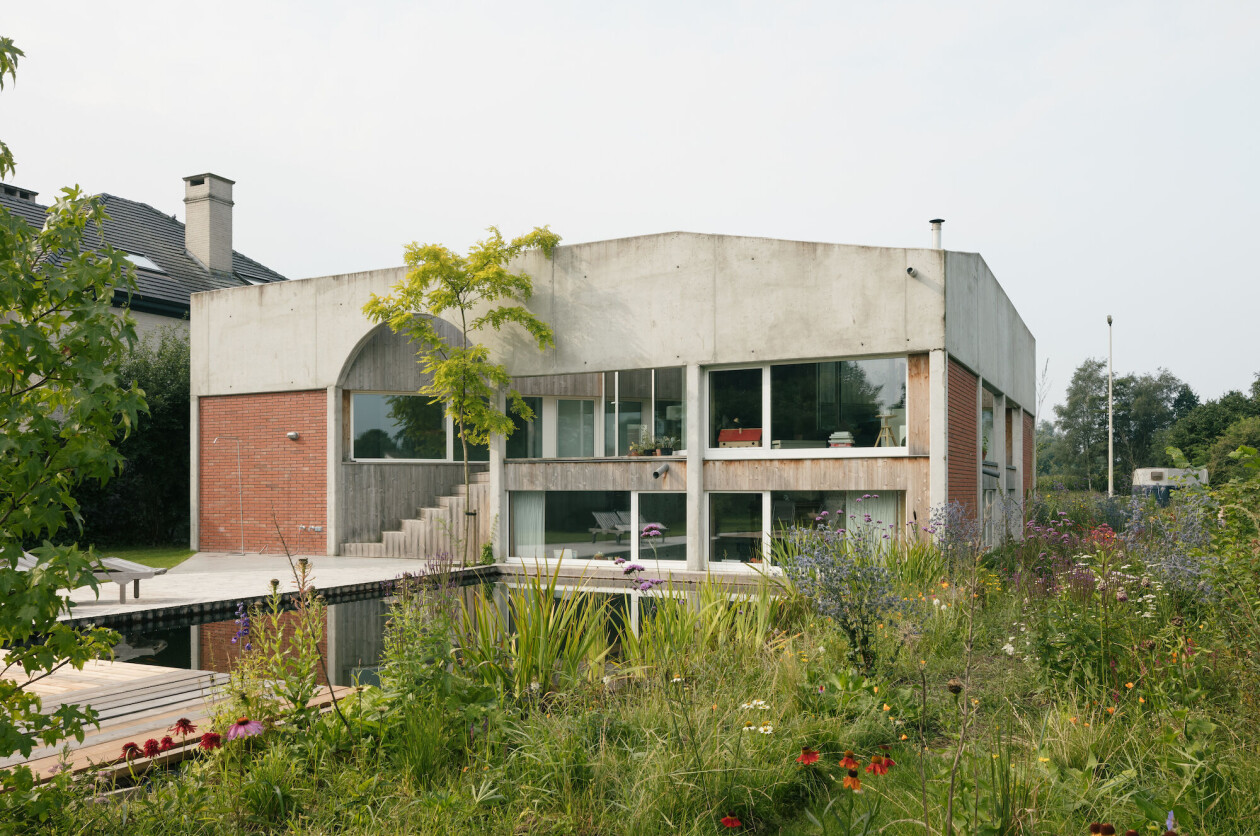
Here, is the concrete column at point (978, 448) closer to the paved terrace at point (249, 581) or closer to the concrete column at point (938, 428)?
the concrete column at point (938, 428)

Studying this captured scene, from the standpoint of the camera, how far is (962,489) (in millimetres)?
13641

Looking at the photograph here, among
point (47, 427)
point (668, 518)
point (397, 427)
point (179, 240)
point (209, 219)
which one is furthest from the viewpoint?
point (179, 240)

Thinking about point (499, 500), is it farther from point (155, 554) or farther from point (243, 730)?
point (243, 730)

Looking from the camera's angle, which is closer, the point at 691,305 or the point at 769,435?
the point at 769,435

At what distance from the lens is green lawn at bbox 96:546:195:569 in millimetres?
16172

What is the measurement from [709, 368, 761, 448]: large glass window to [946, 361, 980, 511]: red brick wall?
2734mm

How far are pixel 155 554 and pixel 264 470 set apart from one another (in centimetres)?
272

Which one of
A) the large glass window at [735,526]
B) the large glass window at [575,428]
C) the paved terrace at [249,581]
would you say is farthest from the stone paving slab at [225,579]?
the large glass window at [735,526]

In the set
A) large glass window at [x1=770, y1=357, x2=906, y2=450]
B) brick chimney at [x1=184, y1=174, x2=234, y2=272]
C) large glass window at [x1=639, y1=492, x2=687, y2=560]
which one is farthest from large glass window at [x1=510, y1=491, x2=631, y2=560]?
brick chimney at [x1=184, y1=174, x2=234, y2=272]

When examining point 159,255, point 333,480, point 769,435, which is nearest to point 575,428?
point 769,435

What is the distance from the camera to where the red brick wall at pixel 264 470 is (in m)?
17.1

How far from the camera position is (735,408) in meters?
14.0

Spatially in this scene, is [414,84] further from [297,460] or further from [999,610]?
[297,460]

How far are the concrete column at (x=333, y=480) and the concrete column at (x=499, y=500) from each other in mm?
3166
